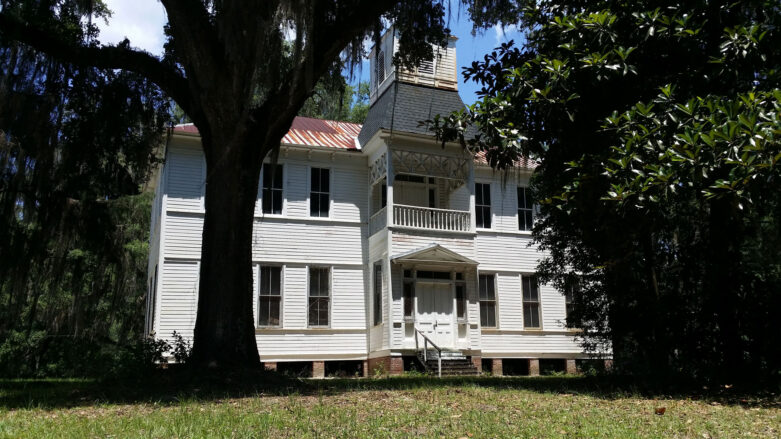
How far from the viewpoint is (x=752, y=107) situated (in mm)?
7715

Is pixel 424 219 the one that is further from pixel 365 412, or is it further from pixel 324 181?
pixel 365 412

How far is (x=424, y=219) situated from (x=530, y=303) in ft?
16.0

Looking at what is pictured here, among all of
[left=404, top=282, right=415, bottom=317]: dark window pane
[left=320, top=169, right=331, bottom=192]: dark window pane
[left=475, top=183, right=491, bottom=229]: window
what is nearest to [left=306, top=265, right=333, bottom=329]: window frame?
[left=404, top=282, right=415, bottom=317]: dark window pane

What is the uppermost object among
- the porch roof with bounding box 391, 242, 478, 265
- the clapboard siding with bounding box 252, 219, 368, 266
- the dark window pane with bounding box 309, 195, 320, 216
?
the dark window pane with bounding box 309, 195, 320, 216

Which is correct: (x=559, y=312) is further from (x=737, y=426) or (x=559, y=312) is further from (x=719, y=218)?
(x=737, y=426)

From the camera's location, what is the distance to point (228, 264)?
9797mm

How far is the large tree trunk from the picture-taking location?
31.2ft

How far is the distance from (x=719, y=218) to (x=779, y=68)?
2377 millimetres

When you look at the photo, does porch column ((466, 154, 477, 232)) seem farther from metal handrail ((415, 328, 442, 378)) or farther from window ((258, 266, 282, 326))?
window ((258, 266, 282, 326))

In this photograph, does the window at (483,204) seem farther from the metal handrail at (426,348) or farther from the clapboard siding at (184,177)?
the clapboard siding at (184,177)

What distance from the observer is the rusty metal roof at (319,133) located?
2055 centimetres

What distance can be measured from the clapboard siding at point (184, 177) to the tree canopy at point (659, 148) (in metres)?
10.5

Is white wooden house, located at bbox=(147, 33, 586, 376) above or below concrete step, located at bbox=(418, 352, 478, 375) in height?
above

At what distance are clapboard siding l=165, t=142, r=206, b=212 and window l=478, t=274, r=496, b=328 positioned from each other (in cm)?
898
